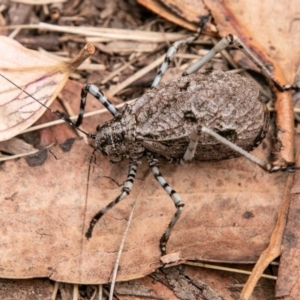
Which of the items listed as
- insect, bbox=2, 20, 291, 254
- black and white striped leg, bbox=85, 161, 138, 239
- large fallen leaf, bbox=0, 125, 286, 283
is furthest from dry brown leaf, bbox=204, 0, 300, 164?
black and white striped leg, bbox=85, 161, 138, 239

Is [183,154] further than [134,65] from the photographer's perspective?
No

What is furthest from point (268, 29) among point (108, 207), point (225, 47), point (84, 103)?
point (108, 207)

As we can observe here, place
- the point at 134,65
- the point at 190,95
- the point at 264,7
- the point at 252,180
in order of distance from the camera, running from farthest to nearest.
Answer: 1. the point at 134,65
2. the point at 264,7
3. the point at 252,180
4. the point at 190,95

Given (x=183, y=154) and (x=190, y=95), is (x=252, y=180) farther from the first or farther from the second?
(x=190, y=95)

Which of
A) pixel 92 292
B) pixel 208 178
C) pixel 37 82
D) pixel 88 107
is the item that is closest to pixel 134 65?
pixel 88 107

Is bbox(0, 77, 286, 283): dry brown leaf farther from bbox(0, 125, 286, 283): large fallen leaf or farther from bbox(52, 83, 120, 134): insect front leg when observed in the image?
bbox(52, 83, 120, 134): insect front leg

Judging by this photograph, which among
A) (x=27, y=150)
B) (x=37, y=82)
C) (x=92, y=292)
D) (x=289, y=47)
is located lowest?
(x=92, y=292)

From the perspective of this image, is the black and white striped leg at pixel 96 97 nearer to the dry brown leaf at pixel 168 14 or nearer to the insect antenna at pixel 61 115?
the insect antenna at pixel 61 115
